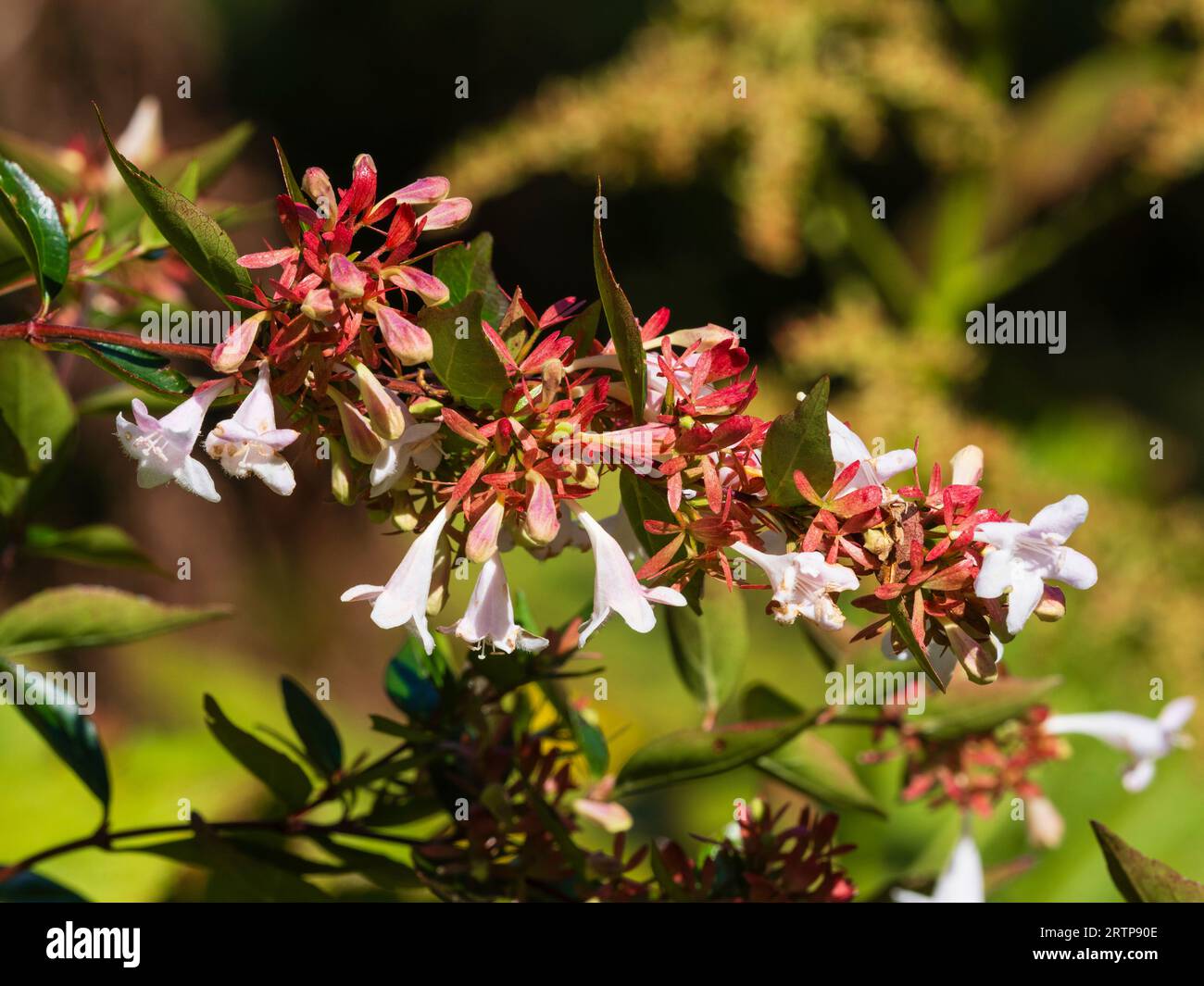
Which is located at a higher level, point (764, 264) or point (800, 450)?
point (764, 264)

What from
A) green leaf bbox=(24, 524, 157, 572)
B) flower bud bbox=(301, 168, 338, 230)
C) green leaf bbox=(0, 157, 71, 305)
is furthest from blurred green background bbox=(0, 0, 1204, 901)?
flower bud bbox=(301, 168, 338, 230)

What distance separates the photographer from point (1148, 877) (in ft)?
1.32

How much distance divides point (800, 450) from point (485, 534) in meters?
0.09

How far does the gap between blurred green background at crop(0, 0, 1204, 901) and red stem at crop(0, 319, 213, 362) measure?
0.88 ft

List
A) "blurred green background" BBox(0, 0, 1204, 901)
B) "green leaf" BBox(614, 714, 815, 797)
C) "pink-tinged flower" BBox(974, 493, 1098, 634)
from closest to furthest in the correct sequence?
"pink-tinged flower" BBox(974, 493, 1098, 634), "green leaf" BBox(614, 714, 815, 797), "blurred green background" BBox(0, 0, 1204, 901)

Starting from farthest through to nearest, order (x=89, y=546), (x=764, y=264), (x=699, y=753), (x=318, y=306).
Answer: (x=764, y=264), (x=89, y=546), (x=699, y=753), (x=318, y=306)

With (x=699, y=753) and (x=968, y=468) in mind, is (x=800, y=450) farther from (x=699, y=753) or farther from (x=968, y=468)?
(x=699, y=753)

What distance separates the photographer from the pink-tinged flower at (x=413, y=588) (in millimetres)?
354

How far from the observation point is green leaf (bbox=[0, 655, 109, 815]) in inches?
19.2

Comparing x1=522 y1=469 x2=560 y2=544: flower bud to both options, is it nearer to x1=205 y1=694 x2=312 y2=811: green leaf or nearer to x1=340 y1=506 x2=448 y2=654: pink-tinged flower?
x1=340 y1=506 x2=448 y2=654: pink-tinged flower

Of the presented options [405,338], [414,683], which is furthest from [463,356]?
[414,683]

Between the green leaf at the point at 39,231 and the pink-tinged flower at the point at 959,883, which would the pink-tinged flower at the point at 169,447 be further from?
the pink-tinged flower at the point at 959,883
